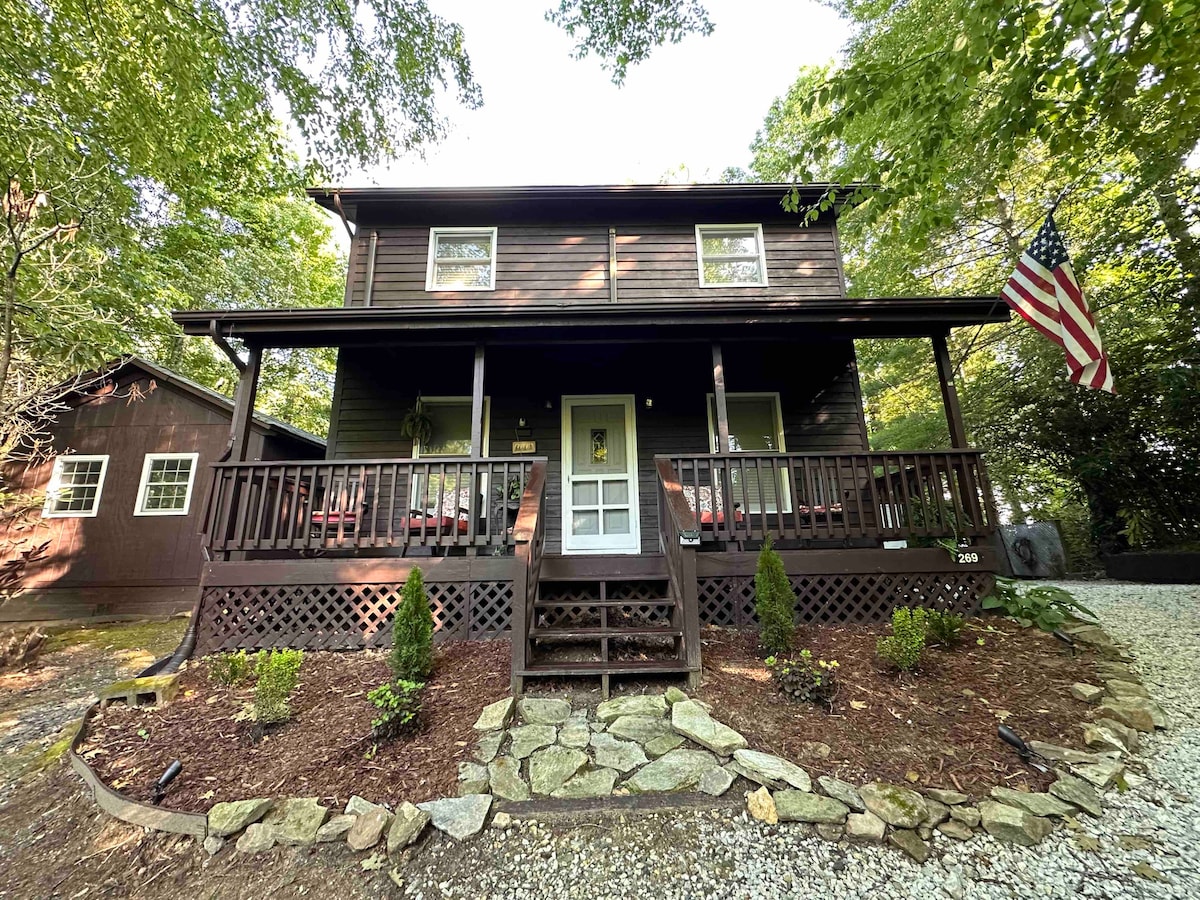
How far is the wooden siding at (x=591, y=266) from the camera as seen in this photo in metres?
7.16

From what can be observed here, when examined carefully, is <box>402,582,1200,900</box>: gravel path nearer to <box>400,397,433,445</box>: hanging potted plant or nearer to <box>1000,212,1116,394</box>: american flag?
<box>1000,212,1116,394</box>: american flag

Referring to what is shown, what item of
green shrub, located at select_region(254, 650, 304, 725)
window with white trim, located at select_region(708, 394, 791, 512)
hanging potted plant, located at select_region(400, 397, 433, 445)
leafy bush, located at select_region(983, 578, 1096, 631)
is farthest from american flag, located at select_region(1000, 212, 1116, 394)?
hanging potted plant, located at select_region(400, 397, 433, 445)

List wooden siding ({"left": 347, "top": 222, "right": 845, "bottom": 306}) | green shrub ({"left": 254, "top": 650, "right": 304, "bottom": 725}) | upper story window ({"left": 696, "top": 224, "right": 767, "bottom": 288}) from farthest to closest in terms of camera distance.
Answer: upper story window ({"left": 696, "top": 224, "right": 767, "bottom": 288}) < wooden siding ({"left": 347, "top": 222, "right": 845, "bottom": 306}) < green shrub ({"left": 254, "top": 650, "right": 304, "bottom": 725})

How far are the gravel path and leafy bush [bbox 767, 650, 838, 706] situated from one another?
3.15ft

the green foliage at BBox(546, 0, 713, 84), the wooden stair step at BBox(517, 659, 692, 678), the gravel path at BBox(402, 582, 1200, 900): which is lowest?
the gravel path at BBox(402, 582, 1200, 900)

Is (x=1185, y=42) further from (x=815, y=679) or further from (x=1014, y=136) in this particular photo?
(x=815, y=679)

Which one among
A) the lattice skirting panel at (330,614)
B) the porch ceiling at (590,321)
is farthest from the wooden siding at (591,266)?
the lattice skirting panel at (330,614)

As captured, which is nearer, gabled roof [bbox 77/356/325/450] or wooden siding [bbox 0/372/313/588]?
wooden siding [bbox 0/372/313/588]

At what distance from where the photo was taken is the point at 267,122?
261 inches

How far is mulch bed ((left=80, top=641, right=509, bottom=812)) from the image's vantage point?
247cm

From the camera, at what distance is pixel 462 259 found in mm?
7328

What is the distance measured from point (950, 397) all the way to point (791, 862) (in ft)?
16.0

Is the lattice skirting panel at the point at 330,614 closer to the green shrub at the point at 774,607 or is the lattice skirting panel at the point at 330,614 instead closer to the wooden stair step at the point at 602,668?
the wooden stair step at the point at 602,668

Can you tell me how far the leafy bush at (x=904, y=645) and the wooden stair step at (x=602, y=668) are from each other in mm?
1438
